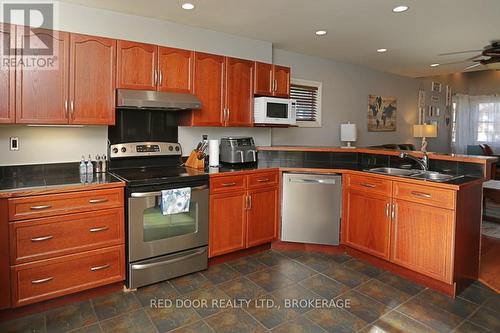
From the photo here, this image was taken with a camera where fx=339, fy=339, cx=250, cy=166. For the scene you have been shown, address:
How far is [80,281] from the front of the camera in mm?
2516

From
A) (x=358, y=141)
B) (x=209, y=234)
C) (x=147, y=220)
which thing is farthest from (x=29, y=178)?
(x=358, y=141)

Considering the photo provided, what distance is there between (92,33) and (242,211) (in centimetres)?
217

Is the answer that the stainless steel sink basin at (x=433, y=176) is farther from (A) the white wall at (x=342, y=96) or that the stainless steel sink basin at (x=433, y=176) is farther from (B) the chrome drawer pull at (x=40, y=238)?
(B) the chrome drawer pull at (x=40, y=238)

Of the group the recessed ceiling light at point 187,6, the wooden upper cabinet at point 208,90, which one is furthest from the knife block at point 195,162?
the recessed ceiling light at point 187,6

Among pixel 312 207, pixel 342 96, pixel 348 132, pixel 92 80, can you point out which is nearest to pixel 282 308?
pixel 312 207

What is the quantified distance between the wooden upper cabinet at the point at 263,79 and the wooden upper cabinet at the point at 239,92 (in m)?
0.07

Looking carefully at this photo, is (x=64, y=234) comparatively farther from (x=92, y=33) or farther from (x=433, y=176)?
(x=433, y=176)

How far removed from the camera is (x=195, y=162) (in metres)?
3.51

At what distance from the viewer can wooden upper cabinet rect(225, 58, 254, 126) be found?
3654mm

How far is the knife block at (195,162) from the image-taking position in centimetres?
348

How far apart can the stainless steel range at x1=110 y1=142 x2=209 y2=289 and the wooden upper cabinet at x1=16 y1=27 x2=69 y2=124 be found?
2.20 ft

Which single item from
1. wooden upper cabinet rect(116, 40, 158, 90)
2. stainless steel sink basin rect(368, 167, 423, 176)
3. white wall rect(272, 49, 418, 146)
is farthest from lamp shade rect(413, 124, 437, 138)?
wooden upper cabinet rect(116, 40, 158, 90)

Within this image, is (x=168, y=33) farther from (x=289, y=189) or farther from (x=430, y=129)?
(x=430, y=129)

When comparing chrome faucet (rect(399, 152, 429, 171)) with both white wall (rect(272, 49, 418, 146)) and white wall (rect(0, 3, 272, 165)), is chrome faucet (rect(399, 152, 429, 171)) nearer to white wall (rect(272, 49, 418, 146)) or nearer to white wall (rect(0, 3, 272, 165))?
white wall (rect(272, 49, 418, 146))
